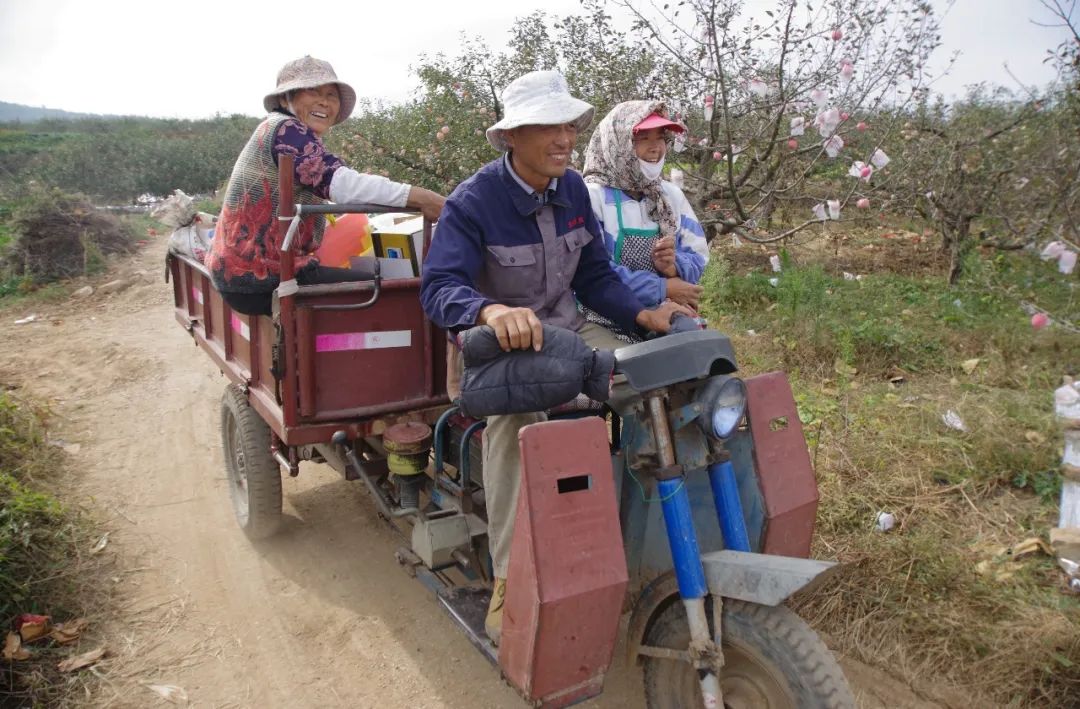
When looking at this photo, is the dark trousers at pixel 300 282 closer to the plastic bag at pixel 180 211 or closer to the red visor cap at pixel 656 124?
the red visor cap at pixel 656 124

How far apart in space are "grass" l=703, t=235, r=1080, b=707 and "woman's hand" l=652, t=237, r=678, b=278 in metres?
1.34

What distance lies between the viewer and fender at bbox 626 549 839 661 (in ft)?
6.56

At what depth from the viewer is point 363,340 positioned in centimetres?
324

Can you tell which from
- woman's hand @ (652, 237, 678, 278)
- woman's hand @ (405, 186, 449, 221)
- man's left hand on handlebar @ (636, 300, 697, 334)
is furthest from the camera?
woman's hand @ (652, 237, 678, 278)

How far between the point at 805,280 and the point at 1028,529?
349cm

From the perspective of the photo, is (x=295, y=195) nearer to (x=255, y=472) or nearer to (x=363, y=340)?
(x=363, y=340)

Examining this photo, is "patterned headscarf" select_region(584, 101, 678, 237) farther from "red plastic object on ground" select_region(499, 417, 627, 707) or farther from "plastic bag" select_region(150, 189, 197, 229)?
"plastic bag" select_region(150, 189, 197, 229)

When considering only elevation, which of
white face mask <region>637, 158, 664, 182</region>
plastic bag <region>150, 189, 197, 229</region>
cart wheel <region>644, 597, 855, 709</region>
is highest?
white face mask <region>637, 158, 664, 182</region>

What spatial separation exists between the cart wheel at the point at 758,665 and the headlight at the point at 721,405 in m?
0.50

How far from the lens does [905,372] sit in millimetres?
5141

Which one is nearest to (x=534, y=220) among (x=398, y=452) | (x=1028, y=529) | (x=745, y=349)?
(x=398, y=452)

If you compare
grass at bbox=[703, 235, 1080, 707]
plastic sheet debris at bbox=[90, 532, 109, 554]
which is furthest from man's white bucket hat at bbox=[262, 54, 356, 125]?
grass at bbox=[703, 235, 1080, 707]

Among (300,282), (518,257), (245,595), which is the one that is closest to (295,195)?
(300,282)

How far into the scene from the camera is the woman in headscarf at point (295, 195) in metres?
3.16
